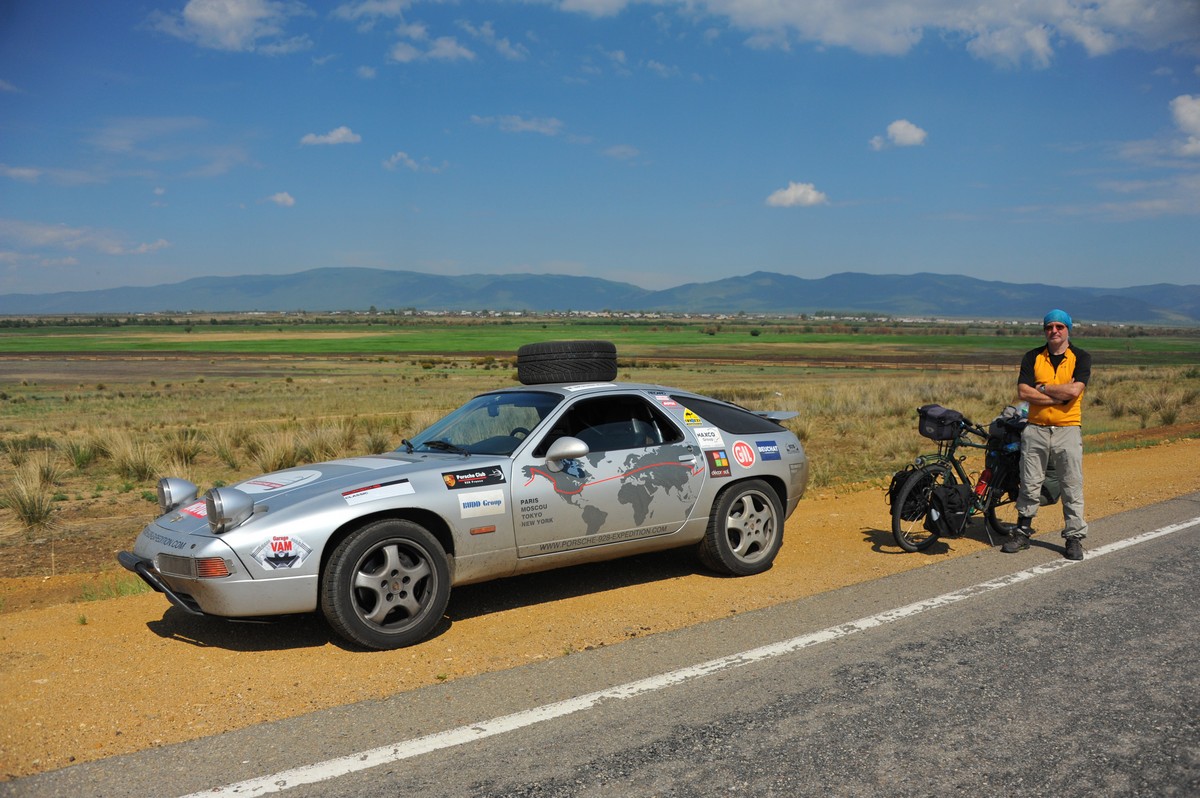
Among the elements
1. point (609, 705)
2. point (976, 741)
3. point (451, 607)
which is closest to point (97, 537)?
point (451, 607)

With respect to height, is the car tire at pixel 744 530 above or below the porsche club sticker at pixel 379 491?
below

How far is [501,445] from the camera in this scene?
6500 millimetres

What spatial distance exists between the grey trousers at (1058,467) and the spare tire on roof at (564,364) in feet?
11.7

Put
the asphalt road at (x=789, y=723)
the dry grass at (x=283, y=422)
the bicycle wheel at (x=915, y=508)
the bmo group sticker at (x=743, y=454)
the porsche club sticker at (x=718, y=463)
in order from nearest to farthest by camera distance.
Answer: the asphalt road at (x=789, y=723)
the porsche club sticker at (x=718, y=463)
the bmo group sticker at (x=743, y=454)
the bicycle wheel at (x=915, y=508)
the dry grass at (x=283, y=422)

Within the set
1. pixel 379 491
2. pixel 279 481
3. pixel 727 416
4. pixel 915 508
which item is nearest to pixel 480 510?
pixel 379 491

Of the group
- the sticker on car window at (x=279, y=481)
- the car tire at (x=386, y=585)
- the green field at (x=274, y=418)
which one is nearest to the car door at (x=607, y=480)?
the car tire at (x=386, y=585)

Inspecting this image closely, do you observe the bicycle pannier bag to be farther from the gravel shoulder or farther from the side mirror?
the side mirror

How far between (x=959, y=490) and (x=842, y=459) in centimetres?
837

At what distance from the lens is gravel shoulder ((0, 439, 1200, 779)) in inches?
181

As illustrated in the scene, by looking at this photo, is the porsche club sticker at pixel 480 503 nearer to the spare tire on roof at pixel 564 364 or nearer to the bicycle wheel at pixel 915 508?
the spare tire on roof at pixel 564 364

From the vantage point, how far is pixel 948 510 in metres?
8.00

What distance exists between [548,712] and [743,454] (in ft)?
10.5

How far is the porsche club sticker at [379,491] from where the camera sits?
5.56m

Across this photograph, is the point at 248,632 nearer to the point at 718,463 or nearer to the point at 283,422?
the point at 718,463
